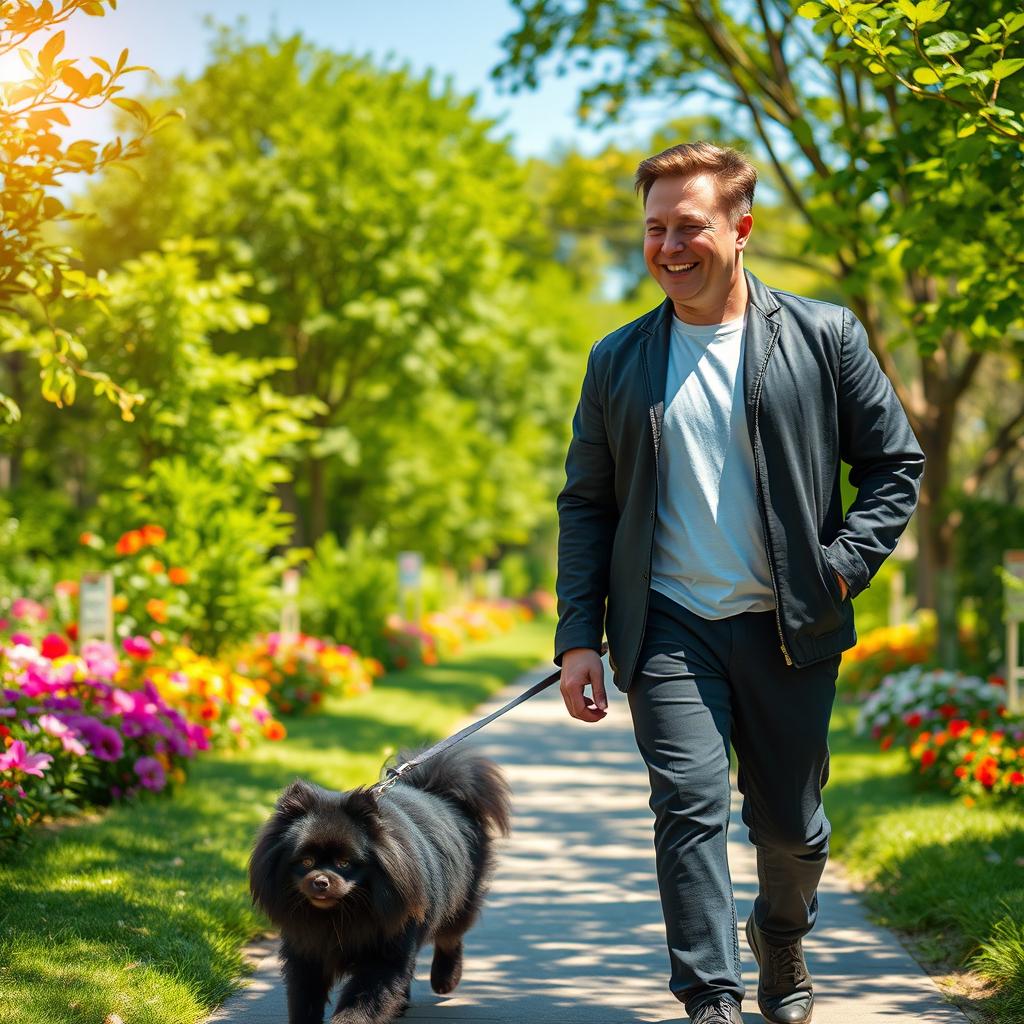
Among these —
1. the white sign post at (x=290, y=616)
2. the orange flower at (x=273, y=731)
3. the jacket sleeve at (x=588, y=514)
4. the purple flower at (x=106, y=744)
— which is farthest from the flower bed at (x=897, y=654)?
the jacket sleeve at (x=588, y=514)

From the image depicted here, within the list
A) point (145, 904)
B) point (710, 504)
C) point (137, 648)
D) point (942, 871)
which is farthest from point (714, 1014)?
point (137, 648)

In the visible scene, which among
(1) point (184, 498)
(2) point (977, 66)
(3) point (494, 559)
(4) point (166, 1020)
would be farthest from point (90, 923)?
(3) point (494, 559)

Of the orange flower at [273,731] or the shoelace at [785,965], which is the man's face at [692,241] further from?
the orange flower at [273,731]

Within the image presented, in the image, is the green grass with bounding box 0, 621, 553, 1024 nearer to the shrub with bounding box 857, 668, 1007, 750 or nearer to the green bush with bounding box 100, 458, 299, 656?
the green bush with bounding box 100, 458, 299, 656

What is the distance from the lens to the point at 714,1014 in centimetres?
345

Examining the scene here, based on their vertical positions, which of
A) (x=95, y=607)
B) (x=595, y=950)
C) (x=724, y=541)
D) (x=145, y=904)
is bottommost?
(x=595, y=950)

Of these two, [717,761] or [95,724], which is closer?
[717,761]

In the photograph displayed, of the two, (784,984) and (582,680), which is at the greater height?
(582,680)

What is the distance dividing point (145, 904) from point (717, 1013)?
2538 mm

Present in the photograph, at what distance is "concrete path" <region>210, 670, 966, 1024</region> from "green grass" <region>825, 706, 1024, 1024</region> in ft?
0.48

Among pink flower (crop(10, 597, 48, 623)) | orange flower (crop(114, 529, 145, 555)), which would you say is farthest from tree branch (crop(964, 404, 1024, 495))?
pink flower (crop(10, 597, 48, 623))

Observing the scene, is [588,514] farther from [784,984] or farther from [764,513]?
[784,984]

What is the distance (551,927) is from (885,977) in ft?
4.77

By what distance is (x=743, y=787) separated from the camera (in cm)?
390
